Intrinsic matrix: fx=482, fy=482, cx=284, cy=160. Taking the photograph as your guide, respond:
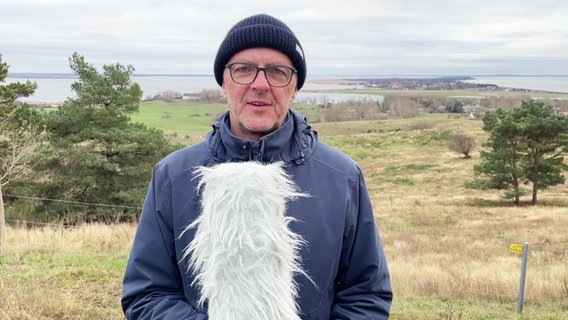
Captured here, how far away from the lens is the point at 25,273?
18.3ft

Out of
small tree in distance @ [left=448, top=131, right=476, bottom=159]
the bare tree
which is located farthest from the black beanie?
small tree in distance @ [left=448, top=131, right=476, bottom=159]

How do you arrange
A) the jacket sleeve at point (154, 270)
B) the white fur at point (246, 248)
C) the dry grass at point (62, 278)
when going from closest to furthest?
1. the white fur at point (246, 248)
2. the jacket sleeve at point (154, 270)
3. the dry grass at point (62, 278)

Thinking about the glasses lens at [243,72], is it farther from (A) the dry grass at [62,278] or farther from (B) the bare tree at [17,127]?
(B) the bare tree at [17,127]

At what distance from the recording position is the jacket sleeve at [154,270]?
59.9 inches

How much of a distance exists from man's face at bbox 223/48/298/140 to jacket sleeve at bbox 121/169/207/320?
0.35 metres

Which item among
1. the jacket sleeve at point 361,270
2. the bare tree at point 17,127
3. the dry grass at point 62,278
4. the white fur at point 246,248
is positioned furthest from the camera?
the bare tree at point 17,127

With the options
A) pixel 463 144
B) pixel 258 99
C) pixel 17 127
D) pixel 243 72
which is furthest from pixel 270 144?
pixel 463 144

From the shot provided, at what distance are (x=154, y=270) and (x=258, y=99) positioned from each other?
0.66m

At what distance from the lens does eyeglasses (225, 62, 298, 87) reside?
161 cm

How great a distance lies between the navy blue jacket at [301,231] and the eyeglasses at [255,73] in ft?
0.51

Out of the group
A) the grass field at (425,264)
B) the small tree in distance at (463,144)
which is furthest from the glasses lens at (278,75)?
the small tree in distance at (463,144)

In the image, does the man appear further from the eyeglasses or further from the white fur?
the white fur

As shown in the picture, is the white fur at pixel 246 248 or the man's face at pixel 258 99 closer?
the white fur at pixel 246 248

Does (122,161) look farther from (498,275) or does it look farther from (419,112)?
(419,112)
